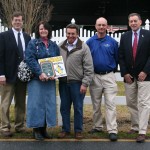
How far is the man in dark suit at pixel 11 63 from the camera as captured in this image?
6.73m

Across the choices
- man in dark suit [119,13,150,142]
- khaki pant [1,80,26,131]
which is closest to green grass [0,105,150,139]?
khaki pant [1,80,26,131]

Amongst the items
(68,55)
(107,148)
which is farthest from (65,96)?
(107,148)

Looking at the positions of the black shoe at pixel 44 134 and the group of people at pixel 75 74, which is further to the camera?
the black shoe at pixel 44 134

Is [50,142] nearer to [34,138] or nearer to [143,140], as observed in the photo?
[34,138]

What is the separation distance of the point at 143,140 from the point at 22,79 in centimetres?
231

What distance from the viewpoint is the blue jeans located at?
21.9ft

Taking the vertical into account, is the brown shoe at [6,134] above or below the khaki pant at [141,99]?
below

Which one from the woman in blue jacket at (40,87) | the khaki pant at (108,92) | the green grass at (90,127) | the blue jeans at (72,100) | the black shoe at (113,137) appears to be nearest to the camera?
the woman in blue jacket at (40,87)

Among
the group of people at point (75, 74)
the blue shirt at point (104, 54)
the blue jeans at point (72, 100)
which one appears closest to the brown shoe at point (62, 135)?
the group of people at point (75, 74)

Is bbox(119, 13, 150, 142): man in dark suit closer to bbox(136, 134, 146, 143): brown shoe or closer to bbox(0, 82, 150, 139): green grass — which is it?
bbox(136, 134, 146, 143): brown shoe

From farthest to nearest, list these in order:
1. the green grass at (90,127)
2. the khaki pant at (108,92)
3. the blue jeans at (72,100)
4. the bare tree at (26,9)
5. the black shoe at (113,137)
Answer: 1. the bare tree at (26,9)
2. the green grass at (90,127)
3. the khaki pant at (108,92)
4. the black shoe at (113,137)
5. the blue jeans at (72,100)

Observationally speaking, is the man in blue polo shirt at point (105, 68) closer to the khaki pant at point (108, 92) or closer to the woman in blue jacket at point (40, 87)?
the khaki pant at point (108, 92)

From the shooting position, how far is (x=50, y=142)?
665 cm

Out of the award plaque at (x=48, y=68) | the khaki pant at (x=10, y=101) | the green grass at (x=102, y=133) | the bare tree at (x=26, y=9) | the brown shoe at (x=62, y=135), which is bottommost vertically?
the green grass at (x=102, y=133)
